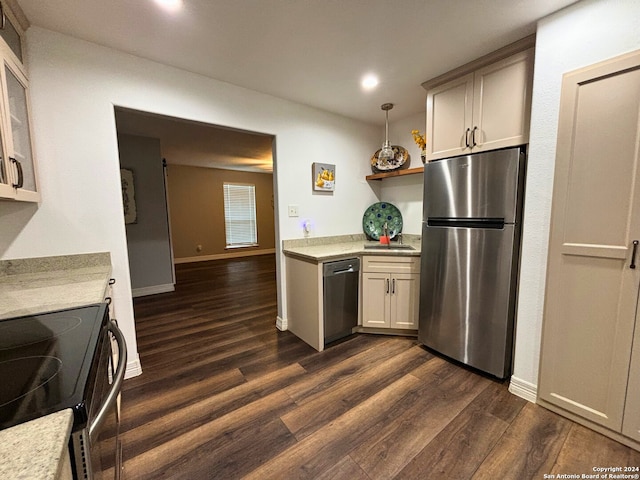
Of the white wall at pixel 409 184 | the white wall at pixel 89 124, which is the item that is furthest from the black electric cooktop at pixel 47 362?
the white wall at pixel 409 184

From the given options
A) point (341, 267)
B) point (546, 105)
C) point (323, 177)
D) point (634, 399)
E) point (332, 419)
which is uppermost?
point (546, 105)

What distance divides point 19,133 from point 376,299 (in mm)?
2730

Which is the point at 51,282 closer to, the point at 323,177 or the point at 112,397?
the point at 112,397

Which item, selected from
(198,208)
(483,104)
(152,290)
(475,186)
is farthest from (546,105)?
(198,208)

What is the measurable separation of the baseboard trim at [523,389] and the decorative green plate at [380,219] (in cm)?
176

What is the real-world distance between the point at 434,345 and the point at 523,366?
62cm

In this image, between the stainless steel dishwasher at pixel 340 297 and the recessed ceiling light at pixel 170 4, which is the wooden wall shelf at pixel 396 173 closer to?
the stainless steel dishwasher at pixel 340 297

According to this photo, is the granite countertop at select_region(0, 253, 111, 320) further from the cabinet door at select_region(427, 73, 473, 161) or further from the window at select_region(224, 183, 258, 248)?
the window at select_region(224, 183, 258, 248)

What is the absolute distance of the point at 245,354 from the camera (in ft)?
7.57

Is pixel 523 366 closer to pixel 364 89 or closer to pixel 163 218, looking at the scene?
pixel 364 89

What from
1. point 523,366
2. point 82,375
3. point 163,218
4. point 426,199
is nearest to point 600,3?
point 426,199

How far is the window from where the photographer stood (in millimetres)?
7090

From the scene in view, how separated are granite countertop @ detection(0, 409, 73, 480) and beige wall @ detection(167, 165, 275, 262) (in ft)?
21.5

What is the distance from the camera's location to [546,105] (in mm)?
1539
